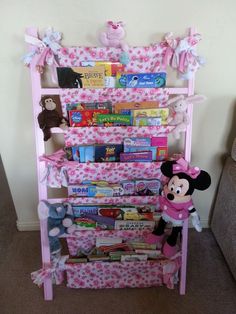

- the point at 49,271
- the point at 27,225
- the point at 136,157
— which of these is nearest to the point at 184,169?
the point at 136,157

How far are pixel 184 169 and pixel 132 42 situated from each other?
535mm

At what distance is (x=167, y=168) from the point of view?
3.78 feet

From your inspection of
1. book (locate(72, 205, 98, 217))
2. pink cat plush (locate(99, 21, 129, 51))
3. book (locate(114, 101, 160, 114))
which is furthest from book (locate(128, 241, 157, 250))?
pink cat plush (locate(99, 21, 129, 51))

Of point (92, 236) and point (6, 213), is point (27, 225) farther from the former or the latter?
point (92, 236)

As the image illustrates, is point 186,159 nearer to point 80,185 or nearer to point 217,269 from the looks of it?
point 80,185

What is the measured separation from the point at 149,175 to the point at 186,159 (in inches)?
6.5

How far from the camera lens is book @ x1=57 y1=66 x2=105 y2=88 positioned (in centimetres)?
111

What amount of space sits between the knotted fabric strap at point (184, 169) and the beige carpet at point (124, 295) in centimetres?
54

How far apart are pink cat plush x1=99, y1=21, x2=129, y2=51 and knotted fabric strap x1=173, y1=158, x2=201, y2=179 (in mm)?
463

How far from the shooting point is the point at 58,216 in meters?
1.21

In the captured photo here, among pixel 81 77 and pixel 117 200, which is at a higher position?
pixel 81 77

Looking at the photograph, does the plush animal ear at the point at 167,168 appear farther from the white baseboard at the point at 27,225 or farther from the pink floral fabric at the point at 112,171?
the white baseboard at the point at 27,225

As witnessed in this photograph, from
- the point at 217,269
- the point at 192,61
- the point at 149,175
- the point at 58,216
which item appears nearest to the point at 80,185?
the point at 58,216

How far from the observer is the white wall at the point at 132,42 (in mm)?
1148
